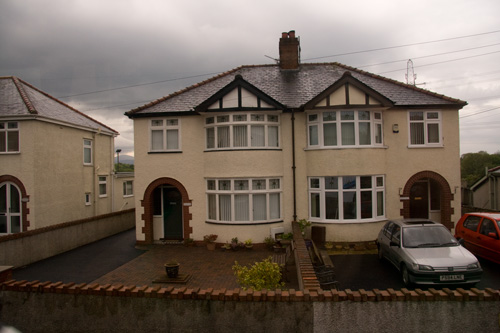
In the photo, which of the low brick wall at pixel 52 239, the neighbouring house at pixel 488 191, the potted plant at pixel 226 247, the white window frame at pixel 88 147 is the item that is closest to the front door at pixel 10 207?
the low brick wall at pixel 52 239

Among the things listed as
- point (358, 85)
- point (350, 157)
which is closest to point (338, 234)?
point (350, 157)

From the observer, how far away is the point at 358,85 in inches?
489

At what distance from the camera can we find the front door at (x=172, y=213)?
1427cm

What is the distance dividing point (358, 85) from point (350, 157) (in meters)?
2.88

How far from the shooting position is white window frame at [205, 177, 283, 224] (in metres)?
12.9

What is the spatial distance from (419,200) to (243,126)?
8843mm

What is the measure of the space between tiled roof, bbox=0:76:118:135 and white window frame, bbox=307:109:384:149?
13.0m

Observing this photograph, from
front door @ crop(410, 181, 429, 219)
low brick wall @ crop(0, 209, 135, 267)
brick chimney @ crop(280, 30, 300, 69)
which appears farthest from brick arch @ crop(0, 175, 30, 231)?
front door @ crop(410, 181, 429, 219)

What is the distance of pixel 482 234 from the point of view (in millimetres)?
10102

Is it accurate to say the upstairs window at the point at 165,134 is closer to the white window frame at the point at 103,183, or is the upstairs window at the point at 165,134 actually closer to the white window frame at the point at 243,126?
the white window frame at the point at 243,126

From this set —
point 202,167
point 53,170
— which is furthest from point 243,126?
point 53,170

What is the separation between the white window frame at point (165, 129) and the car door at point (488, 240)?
11589 millimetres

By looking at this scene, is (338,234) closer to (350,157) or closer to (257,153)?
(350,157)

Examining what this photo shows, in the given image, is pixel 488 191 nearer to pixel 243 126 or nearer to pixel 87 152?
pixel 243 126
